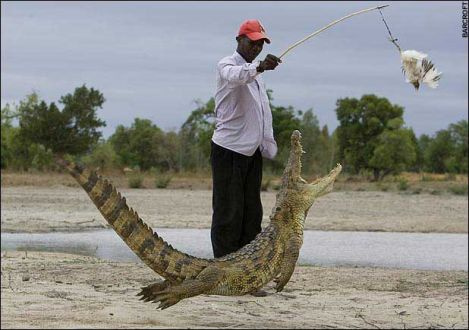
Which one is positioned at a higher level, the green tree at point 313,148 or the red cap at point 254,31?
the red cap at point 254,31

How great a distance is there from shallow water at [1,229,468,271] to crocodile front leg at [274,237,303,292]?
9276 mm

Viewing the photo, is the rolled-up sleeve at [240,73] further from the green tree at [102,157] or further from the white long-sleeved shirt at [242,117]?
the green tree at [102,157]

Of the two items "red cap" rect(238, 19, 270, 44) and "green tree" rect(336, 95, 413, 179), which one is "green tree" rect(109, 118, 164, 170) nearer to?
"green tree" rect(336, 95, 413, 179)

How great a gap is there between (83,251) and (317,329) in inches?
322

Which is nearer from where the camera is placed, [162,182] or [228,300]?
[228,300]

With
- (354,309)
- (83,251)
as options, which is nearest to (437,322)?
(354,309)

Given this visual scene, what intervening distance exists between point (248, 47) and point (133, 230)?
181cm

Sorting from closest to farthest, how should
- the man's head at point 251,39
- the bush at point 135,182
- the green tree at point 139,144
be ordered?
the man's head at point 251,39 → the bush at point 135,182 → the green tree at point 139,144

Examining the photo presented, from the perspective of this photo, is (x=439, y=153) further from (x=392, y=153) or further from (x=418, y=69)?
(x=418, y=69)

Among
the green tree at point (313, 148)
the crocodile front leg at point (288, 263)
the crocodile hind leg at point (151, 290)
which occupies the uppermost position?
the green tree at point (313, 148)

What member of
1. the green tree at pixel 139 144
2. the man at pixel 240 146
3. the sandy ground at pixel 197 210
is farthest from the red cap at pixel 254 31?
the green tree at pixel 139 144

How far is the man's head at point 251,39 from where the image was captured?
583cm

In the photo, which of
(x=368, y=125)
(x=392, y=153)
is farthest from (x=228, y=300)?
(x=392, y=153)

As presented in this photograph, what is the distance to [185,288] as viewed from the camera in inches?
194
